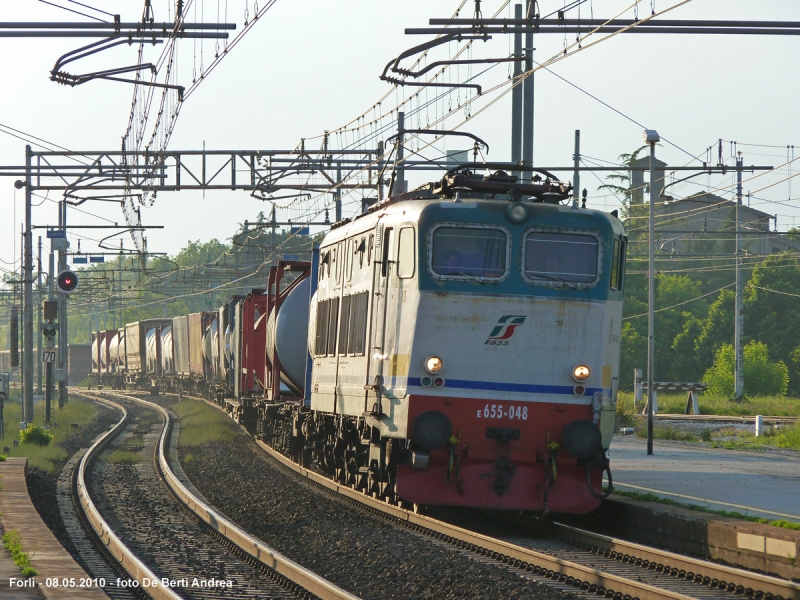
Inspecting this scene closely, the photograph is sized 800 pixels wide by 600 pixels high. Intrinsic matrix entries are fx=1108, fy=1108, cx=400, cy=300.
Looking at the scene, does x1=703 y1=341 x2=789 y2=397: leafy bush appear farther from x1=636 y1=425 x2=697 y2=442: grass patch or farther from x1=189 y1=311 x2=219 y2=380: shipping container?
x1=636 y1=425 x2=697 y2=442: grass patch

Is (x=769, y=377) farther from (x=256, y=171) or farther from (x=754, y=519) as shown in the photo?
Answer: (x=754, y=519)

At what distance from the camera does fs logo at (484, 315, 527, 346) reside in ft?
41.2

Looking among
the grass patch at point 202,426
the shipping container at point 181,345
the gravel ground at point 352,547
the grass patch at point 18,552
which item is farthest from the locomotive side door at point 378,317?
the shipping container at point 181,345

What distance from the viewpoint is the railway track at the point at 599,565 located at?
30.2 ft

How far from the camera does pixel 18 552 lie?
32.9ft

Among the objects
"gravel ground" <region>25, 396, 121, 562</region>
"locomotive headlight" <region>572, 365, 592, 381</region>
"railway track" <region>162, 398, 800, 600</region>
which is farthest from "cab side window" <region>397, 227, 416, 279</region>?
"gravel ground" <region>25, 396, 121, 562</region>

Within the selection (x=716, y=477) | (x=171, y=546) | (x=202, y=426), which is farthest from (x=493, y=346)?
(x=202, y=426)

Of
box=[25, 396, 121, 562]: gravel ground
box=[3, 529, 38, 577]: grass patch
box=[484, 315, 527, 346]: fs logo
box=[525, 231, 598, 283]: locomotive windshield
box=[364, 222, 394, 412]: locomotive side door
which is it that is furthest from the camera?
box=[25, 396, 121, 562]: gravel ground

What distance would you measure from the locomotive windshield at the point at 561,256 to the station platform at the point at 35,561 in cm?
599

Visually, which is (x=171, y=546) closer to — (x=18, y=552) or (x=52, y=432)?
(x=18, y=552)

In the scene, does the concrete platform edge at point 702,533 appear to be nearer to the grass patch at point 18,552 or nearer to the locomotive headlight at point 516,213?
the locomotive headlight at point 516,213

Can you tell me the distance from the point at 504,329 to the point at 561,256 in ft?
3.71

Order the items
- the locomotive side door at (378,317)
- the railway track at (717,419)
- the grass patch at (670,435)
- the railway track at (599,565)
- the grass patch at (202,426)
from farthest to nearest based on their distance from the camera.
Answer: the railway track at (717,419) < the grass patch at (202,426) < the grass patch at (670,435) < the locomotive side door at (378,317) < the railway track at (599,565)

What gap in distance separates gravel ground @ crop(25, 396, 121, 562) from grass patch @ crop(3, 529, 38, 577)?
81 centimetres
